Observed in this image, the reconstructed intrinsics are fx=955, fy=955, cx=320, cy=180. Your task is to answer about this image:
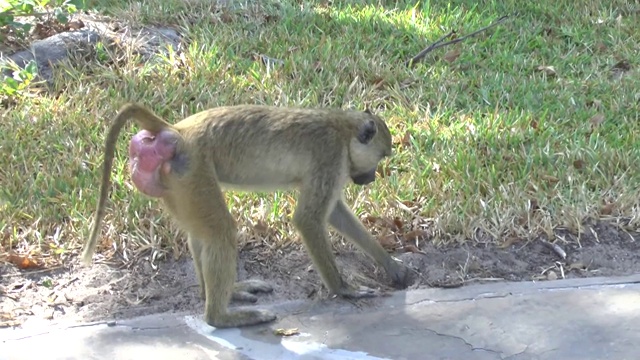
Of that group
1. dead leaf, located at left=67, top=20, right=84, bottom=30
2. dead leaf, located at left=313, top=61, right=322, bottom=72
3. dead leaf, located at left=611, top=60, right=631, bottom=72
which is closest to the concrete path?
dead leaf, located at left=313, top=61, right=322, bottom=72

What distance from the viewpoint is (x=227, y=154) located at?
177 inches

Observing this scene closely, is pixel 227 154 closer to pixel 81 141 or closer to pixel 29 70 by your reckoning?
pixel 81 141

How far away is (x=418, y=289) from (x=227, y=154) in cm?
119

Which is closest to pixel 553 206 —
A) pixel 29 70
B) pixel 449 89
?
pixel 449 89

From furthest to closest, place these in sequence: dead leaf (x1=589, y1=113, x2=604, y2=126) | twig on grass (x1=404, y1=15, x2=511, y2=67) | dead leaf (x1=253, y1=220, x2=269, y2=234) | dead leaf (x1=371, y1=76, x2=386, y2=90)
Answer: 1. twig on grass (x1=404, y1=15, x2=511, y2=67)
2. dead leaf (x1=371, y1=76, x2=386, y2=90)
3. dead leaf (x1=589, y1=113, x2=604, y2=126)
4. dead leaf (x1=253, y1=220, x2=269, y2=234)

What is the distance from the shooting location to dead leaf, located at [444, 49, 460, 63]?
7762 millimetres

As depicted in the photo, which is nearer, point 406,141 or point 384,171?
point 384,171

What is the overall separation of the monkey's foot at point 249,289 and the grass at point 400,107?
443 mm

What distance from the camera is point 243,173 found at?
4.57 metres

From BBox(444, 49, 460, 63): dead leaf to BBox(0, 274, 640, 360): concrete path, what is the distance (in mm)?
3380

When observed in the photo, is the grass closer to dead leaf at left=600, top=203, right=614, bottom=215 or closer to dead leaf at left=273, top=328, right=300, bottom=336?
dead leaf at left=600, top=203, right=614, bottom=215

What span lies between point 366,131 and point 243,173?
65cm

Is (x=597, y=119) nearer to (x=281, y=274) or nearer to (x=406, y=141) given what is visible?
(x=406, y=141)

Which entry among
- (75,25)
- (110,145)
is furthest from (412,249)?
(75,25)
